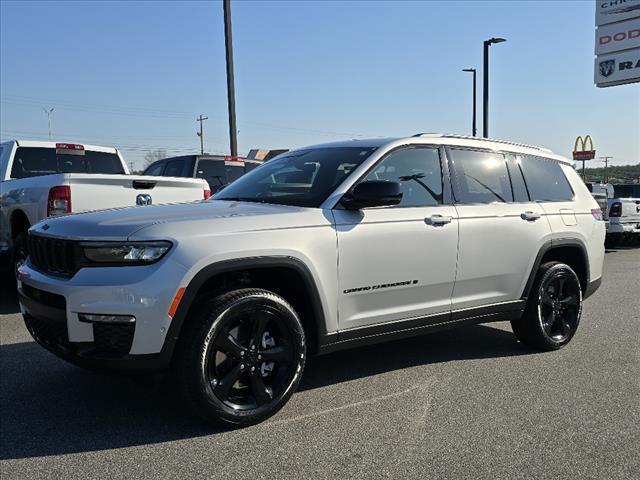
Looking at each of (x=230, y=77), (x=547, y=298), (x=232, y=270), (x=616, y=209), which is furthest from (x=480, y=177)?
(x=230, y=77)

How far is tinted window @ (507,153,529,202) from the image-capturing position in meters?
5.17

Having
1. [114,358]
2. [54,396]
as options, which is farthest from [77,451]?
[54,396]

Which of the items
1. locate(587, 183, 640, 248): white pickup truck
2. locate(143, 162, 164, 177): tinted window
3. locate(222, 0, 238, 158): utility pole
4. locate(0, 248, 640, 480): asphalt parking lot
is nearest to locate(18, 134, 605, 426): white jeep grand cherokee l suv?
locate(0, 248, 640, 480): asphalt parking lot

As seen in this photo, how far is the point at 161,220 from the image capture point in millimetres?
3459

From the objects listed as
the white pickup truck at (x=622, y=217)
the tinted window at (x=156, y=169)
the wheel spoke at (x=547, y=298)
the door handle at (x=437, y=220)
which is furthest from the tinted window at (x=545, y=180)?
the white pickup truck at (x=622, y=217)

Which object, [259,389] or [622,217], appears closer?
[259,389]

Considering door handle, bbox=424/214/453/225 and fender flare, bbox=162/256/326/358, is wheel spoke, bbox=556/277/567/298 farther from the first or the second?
→ fender flare, bbox=162/256/326/358

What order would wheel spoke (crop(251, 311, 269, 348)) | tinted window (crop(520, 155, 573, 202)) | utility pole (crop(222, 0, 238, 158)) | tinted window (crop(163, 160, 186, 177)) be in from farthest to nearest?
utility pole (crop(222, 0, 238, 158)), tinted window (crop(163, 160, 186, 177)), tinted window (crop(520, 155, 573, 202)), wheel spoke (crop(251, 311, 269, 348))

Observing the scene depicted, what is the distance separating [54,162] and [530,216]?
640cm

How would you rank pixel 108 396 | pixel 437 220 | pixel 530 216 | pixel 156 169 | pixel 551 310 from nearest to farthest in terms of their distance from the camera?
pixel 108 396 → pixel 437 220 → pixel 530 216 → pixel 551 310 → pixel 156 169

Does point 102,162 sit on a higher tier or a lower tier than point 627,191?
higher

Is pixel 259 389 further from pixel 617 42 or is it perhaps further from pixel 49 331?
pixel 617 42

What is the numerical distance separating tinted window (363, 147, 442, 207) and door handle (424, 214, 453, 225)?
125 millimetres

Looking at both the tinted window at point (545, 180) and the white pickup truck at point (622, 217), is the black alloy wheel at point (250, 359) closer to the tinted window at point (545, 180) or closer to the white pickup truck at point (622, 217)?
the tinted window at point (545, 180)
